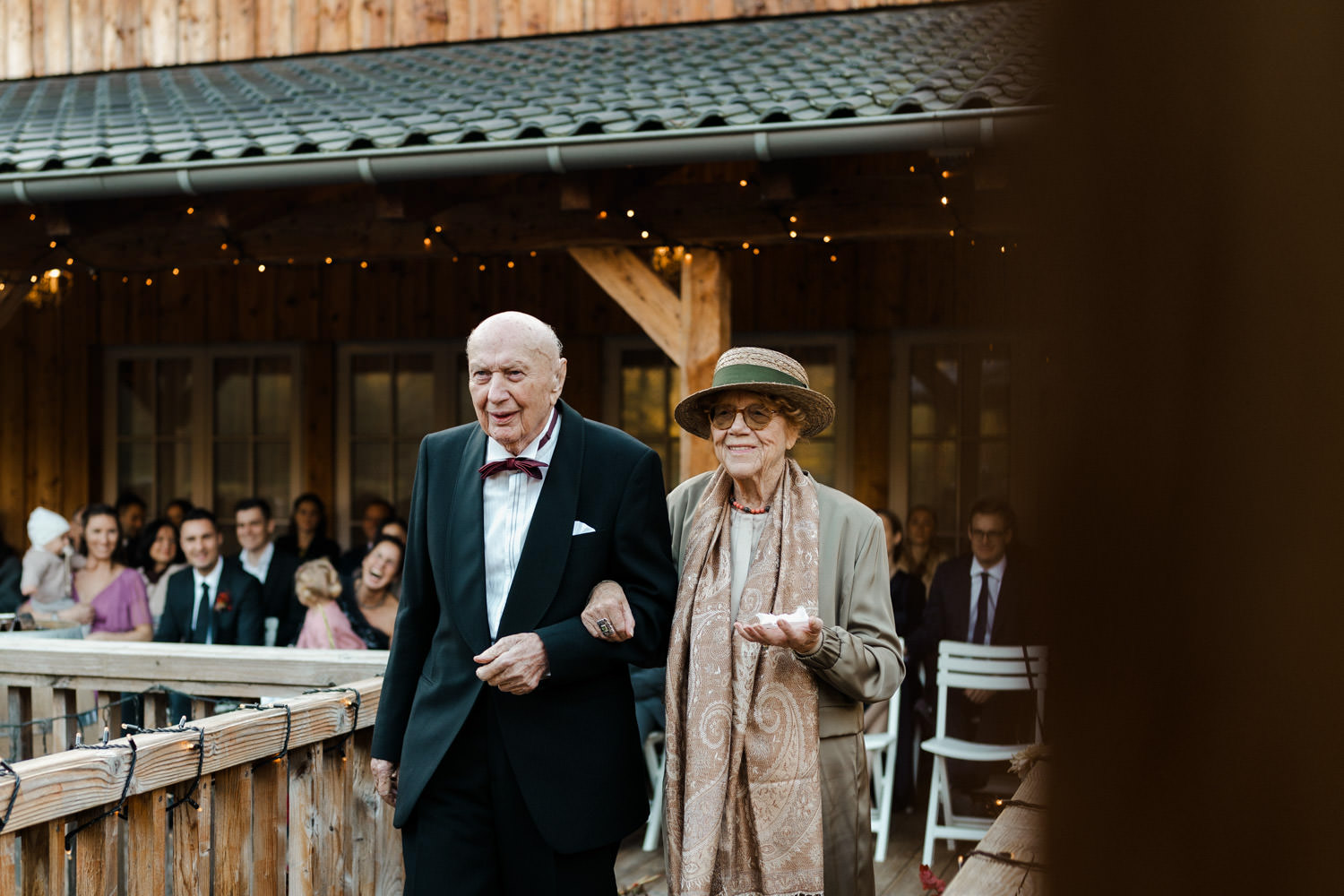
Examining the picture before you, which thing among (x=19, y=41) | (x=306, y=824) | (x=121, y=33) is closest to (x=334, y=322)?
(x=121, y=33)

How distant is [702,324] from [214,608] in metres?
2.50

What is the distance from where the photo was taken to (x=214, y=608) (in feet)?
18.0

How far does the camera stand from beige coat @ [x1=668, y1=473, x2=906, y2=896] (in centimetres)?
253

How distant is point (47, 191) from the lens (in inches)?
229

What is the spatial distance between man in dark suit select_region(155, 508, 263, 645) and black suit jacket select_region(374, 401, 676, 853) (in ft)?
10.5

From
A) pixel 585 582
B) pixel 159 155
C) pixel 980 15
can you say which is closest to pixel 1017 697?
pixel 980 15

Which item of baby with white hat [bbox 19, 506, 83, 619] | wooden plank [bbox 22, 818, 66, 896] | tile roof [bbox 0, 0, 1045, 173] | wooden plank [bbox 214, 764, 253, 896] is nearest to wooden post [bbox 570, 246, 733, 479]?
tile roof [bbox 0, 0, 1045, 173]

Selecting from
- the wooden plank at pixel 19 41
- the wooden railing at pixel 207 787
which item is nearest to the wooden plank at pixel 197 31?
the wooden plank at pixel 19 41

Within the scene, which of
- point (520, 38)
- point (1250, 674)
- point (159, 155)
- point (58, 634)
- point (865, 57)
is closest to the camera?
point (1250, 674)

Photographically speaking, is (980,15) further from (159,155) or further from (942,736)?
(159,155)

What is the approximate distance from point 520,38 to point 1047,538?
8.31 meters

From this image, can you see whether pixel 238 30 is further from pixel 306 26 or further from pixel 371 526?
pixel 371 526

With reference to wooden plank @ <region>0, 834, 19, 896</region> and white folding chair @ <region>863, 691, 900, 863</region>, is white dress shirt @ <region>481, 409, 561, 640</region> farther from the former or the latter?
white folding chair @ <region>863, 691, 900, 863</region>

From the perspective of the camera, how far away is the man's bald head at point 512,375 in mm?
2473
